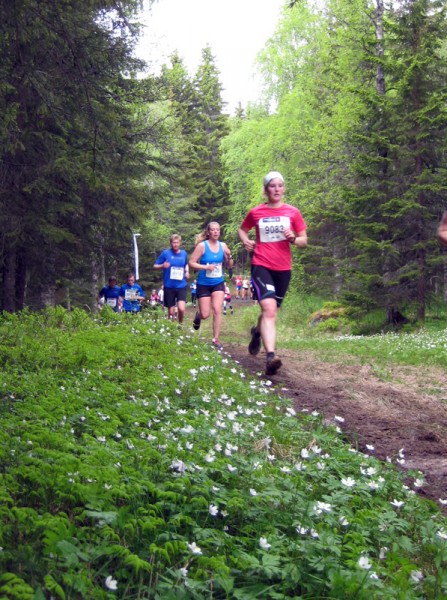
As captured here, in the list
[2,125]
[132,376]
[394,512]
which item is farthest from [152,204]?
[394,512]

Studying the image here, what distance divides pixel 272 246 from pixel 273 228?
0.24 meters

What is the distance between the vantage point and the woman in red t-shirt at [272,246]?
902 cm

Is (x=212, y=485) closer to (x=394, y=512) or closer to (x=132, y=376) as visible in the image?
(x=394, y=512)

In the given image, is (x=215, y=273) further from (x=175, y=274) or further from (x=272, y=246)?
(x=175, y=274)

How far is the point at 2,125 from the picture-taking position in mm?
8070

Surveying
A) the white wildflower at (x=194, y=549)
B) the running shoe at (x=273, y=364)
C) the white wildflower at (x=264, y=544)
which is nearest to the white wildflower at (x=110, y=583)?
the white wildflower at (x=194, y=549)

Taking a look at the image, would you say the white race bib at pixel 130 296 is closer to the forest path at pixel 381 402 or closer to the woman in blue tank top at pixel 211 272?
the woman in blue tank top at pixel 211 272

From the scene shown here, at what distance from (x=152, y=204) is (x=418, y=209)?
8.44 m

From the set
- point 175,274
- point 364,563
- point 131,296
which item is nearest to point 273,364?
point 364,563

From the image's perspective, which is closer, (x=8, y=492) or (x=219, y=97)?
(x=8, y=492)

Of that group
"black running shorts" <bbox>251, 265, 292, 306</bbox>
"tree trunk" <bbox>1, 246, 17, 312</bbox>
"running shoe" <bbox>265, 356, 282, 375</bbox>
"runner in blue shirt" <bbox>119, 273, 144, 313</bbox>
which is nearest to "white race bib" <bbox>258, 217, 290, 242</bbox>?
"black running shorts" <bbox>251, 265, 292, 306</bbox>

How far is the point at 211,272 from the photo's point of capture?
39.6 ft

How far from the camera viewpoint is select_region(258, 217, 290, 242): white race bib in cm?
919

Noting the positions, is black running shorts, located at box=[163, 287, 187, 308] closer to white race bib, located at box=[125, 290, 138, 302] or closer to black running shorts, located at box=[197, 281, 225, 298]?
black running shorts, located at box=[197, 281, 225, 298]
